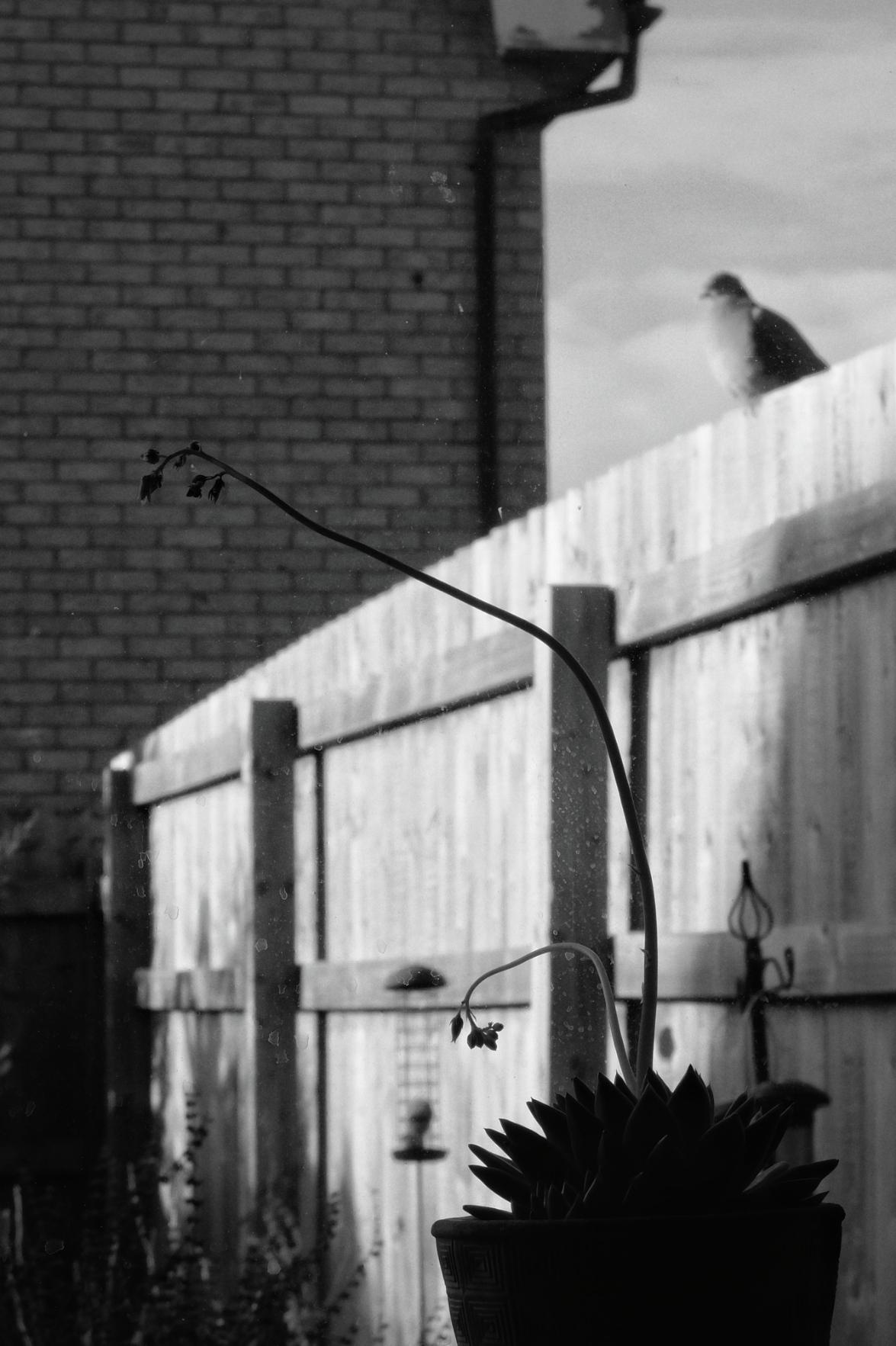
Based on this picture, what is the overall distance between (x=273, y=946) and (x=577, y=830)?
1.76m

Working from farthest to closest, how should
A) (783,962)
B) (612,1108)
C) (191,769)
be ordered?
1. (191,769)
2. (783,962)
3. (612,1108)

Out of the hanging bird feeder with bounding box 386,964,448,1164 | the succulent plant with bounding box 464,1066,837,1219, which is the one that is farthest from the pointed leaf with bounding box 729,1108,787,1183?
the hanging bird feeder with bounding box 386,964,448,1164

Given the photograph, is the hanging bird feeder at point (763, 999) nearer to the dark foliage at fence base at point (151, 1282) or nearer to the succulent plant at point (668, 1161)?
the succulent plant at point (668, 1161)

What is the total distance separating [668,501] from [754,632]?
1.03 ft

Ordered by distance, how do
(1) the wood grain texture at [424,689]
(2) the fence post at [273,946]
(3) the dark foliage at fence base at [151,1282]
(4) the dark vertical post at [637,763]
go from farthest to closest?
(2) the fence post at [273,946], (3) the dark foliage at fence base at [151,1282], (1) the wood grain texture at [424,689], (4) the dark vertical post at [637,763]

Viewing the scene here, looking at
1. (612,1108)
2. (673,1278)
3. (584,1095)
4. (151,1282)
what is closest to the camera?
(673,1278)

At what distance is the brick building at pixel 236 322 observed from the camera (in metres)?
6.58

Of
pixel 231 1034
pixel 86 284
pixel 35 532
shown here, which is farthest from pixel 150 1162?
pixel 86 284

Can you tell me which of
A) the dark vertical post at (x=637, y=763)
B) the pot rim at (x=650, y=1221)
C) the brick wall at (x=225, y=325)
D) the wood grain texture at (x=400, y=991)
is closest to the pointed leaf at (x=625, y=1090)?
the pot rim at (x=650, y=1221)

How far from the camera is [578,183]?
20.7 ft

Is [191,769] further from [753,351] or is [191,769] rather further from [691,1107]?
[691,1107]

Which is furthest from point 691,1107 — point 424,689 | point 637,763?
point 424,689

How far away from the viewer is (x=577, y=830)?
300 centimetres

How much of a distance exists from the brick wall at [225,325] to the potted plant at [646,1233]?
498cm
